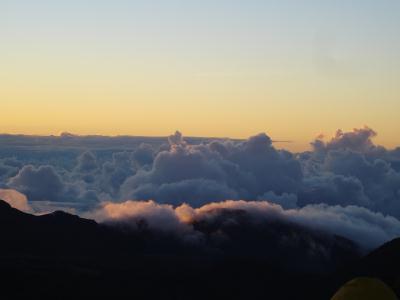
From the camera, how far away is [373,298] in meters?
88.3

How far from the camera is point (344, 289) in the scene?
89.3m

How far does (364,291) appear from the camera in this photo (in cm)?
8919

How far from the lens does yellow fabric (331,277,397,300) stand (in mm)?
88375

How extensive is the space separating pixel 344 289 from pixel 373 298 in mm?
3570

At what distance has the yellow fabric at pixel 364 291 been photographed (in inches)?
3479
